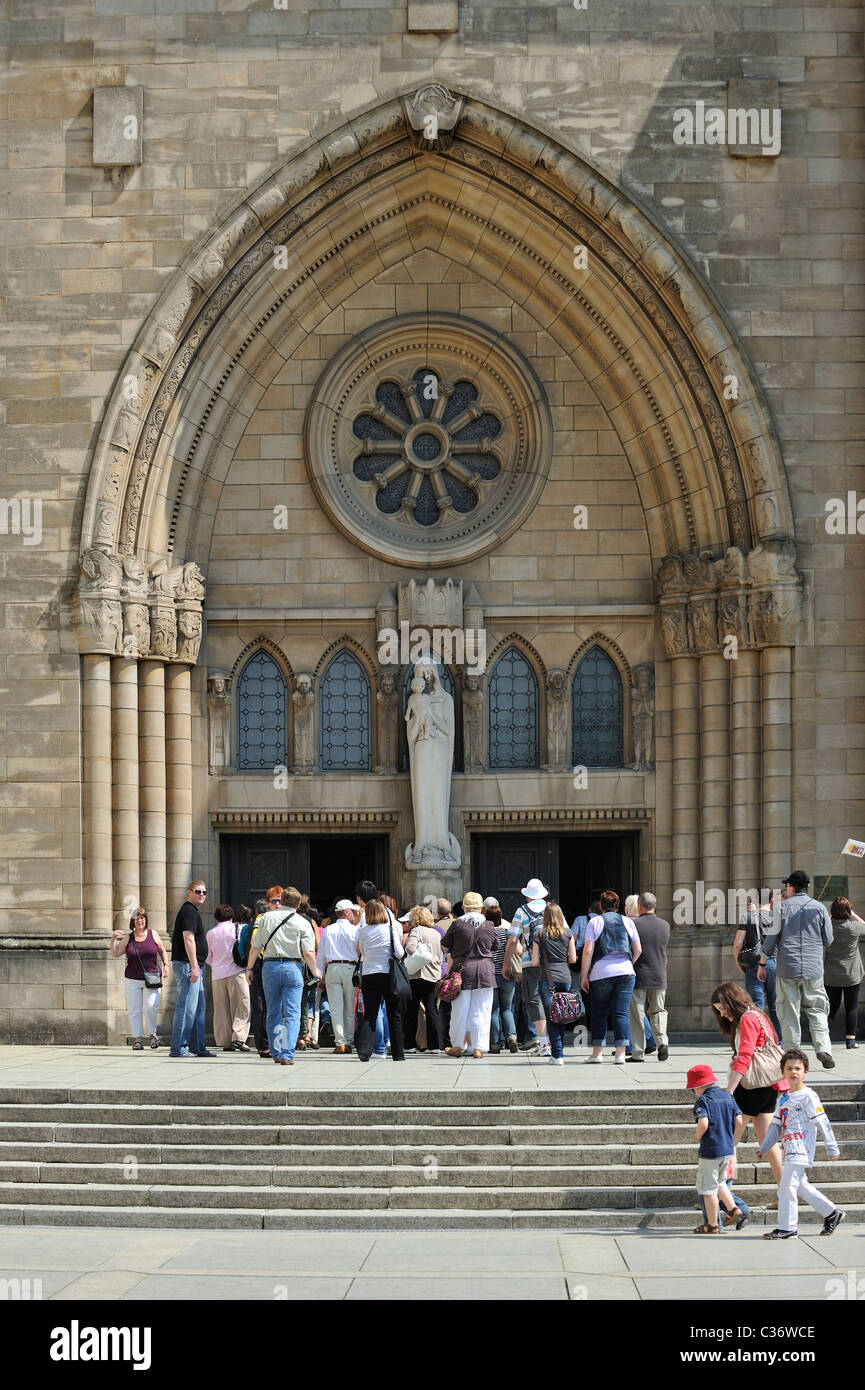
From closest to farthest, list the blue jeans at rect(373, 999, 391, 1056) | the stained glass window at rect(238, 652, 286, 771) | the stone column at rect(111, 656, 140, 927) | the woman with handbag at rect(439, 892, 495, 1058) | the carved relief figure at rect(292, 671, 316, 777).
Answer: the woman with handbag at rect(439, 892, 495, 1058), the blue jeans at rect(373, 999, 391, 1056), the stone column at rect(111, 656, 140, 927), the carved relief figure at rect(292, 671, 316, 777), the stained glass window at rect(238, 652, 286, 771)

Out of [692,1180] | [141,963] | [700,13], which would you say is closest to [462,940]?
[141,963]

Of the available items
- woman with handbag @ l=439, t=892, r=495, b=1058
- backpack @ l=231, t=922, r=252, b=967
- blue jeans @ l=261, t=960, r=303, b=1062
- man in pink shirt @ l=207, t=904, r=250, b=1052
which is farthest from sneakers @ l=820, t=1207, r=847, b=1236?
man in pink shirt @ l=207, t=904, r=250, b=1052

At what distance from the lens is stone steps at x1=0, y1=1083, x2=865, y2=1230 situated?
44.7 feet

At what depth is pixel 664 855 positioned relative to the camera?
23000mm

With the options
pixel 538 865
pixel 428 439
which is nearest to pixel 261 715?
pixel 538 865

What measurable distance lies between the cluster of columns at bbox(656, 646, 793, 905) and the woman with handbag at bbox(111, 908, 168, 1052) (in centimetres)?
648

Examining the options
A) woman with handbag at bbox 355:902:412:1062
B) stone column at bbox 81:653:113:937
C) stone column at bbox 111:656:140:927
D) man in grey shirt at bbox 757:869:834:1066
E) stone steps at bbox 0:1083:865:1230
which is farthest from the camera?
stone column at bbox 111:656:140:927

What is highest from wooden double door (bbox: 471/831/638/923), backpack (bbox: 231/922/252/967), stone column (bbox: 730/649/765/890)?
stone column (bbox: 730/649/765/890)

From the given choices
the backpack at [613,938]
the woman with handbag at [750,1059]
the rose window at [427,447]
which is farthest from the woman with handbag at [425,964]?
the woman with handbag at [750,1059]

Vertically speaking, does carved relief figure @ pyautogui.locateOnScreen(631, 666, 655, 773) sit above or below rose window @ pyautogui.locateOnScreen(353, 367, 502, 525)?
below

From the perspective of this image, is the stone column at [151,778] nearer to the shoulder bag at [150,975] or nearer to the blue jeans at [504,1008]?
the shoulder bag at [150,975]

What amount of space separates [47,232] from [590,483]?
721 centimetres

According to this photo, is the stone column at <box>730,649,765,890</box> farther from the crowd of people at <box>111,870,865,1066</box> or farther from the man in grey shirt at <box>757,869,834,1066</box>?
the man in grey shirt at <box>757,869,834,1066</box>

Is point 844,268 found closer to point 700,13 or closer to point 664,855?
point 700,13
